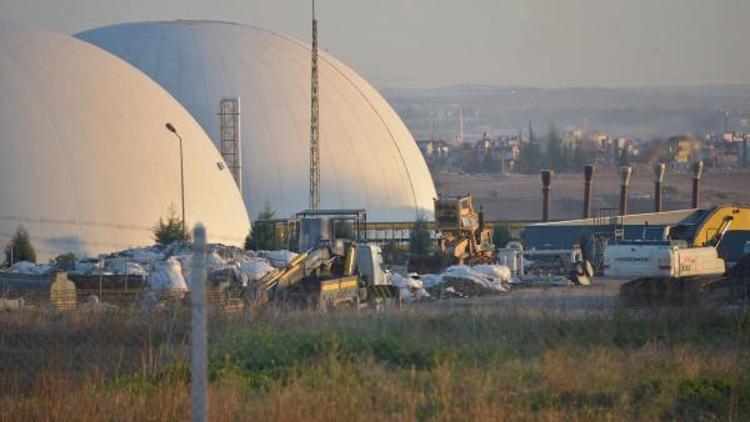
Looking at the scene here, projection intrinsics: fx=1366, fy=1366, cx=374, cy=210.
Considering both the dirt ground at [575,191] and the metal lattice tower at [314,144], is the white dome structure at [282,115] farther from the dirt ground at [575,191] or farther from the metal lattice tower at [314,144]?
the dirt ground at [575,191]

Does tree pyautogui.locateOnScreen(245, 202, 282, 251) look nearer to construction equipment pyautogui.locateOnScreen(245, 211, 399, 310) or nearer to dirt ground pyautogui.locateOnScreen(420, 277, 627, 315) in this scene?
construction equipment pyautogui.locateOnScreen(245, 211, 399, 310)

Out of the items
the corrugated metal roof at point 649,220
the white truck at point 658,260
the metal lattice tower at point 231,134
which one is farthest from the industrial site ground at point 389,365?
the metal lattice tower at point 231,134

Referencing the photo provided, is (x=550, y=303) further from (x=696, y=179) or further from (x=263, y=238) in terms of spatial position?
(x=696, y=179)

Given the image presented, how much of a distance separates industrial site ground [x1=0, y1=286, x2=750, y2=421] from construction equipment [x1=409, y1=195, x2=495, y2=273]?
22.4 m

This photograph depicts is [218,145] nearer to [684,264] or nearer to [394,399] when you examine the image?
[684,264]

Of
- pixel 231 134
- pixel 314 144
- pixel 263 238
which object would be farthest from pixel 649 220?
pixel 263 238

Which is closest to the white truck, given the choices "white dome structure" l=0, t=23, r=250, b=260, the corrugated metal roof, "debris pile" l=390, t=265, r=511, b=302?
"debris pile" l=390, t=265, r=511, b=302

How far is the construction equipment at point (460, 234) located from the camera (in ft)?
129

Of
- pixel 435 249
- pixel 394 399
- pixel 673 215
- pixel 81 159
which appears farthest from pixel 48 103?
pixel 394 399

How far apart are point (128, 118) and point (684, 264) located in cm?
1723

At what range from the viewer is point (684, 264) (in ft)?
108

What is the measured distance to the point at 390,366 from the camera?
12.6 meters

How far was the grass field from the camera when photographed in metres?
9.97

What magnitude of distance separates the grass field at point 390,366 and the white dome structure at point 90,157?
20.8 m
